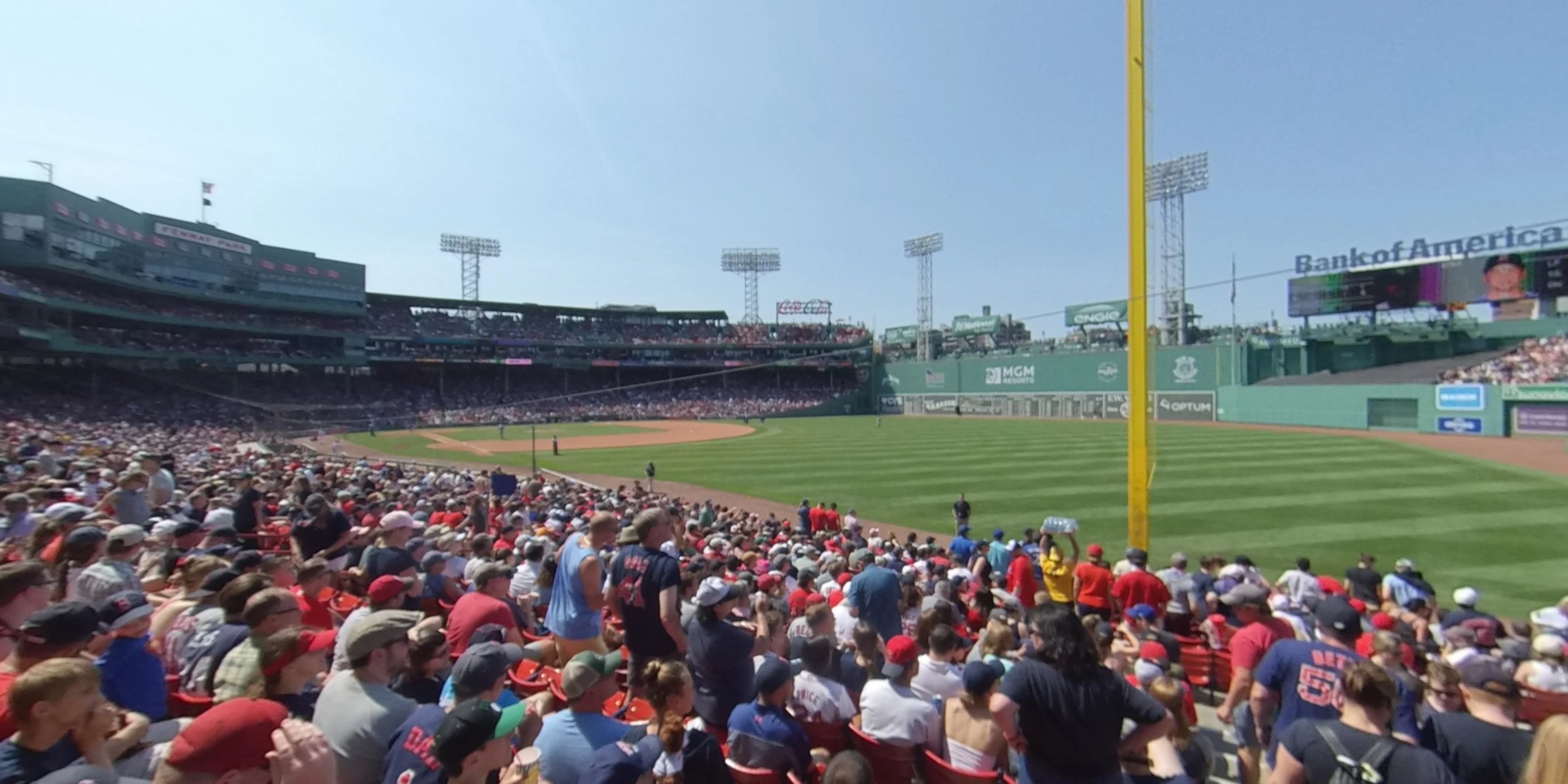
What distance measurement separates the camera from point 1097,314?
2603 inches

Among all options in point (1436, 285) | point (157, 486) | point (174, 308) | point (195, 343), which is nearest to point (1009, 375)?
point (1436, 285)

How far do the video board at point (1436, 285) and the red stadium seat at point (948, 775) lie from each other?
56.4 meters

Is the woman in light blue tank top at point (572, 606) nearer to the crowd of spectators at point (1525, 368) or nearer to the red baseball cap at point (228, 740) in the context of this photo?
the red baseball cap at point (228, 740)

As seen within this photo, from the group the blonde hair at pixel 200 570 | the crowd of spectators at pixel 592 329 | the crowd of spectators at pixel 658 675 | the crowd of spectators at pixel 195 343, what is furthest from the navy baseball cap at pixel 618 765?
the crowd of spectators at pixel 592 329

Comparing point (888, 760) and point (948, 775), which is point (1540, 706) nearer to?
point (948, 775)

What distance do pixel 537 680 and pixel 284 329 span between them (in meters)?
64.5

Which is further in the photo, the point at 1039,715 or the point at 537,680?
the point at 537,680

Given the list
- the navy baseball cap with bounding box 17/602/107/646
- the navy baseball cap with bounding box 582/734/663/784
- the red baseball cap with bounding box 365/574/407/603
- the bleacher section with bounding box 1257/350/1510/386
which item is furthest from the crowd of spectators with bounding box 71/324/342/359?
the bleacher section with bounding box 1257/350/1510/386

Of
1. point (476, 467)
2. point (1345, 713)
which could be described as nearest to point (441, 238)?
point (476, 467)

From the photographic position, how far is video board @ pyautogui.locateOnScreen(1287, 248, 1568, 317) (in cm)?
4116

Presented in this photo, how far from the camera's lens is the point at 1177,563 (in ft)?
30.1

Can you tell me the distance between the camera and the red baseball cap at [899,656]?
Result: 3.83 meters

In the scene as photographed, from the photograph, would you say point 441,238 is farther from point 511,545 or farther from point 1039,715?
point 1039,715

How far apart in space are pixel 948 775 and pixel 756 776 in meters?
0.98
